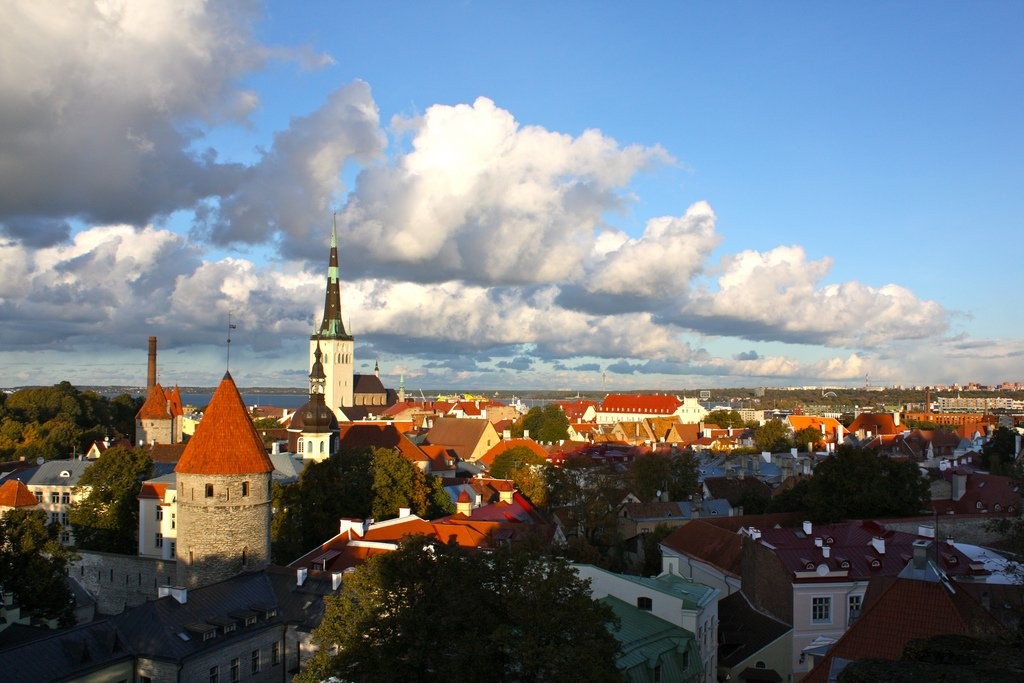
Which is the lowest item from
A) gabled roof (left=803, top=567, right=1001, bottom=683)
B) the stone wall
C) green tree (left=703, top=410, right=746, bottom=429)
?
the stone wall

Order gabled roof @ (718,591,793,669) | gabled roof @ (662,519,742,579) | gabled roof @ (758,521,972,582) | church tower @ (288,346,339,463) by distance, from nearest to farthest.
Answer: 1. gabled roof @ (718,591,793,669)
2. gabled roof @ (758,521,972,582)
3. gabled roof @ (662,519,742,579)
4. church tower @ (288,346,339,463)

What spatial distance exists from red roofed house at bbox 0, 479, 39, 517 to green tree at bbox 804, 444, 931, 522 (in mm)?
39107

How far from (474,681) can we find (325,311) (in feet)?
344

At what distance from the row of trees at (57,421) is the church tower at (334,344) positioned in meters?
23.9

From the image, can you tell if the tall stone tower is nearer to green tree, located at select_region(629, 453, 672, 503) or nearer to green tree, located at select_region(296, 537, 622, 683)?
green tree, located at select_region(296, 537, 622, 683)

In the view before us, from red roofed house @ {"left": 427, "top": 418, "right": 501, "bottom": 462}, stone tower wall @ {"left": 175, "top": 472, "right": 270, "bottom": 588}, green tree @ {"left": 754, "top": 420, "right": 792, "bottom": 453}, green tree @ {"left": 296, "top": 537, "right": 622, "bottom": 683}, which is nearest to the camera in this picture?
green tree @ {"left": 296, "top": 537, "right": 622, "bottom": 683}

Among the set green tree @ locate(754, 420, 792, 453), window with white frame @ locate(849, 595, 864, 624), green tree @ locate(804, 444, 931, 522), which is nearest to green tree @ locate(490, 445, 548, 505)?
green tree @ locate(804, 444, 931, 522)

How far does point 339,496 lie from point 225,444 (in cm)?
949

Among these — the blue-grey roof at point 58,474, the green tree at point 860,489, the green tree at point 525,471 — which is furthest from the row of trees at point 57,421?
the green tree at point 860,489

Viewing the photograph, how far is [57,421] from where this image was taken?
254 ft

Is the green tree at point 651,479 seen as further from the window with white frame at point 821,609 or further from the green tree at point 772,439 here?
the green tree at point 772,439

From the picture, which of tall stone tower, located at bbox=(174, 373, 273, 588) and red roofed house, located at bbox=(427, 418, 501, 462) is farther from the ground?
tall stone tower, located at bbox=(174, 373, 273, 588)

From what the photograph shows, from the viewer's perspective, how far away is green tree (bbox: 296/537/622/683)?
16.3 m

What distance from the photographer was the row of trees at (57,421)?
69.9m
